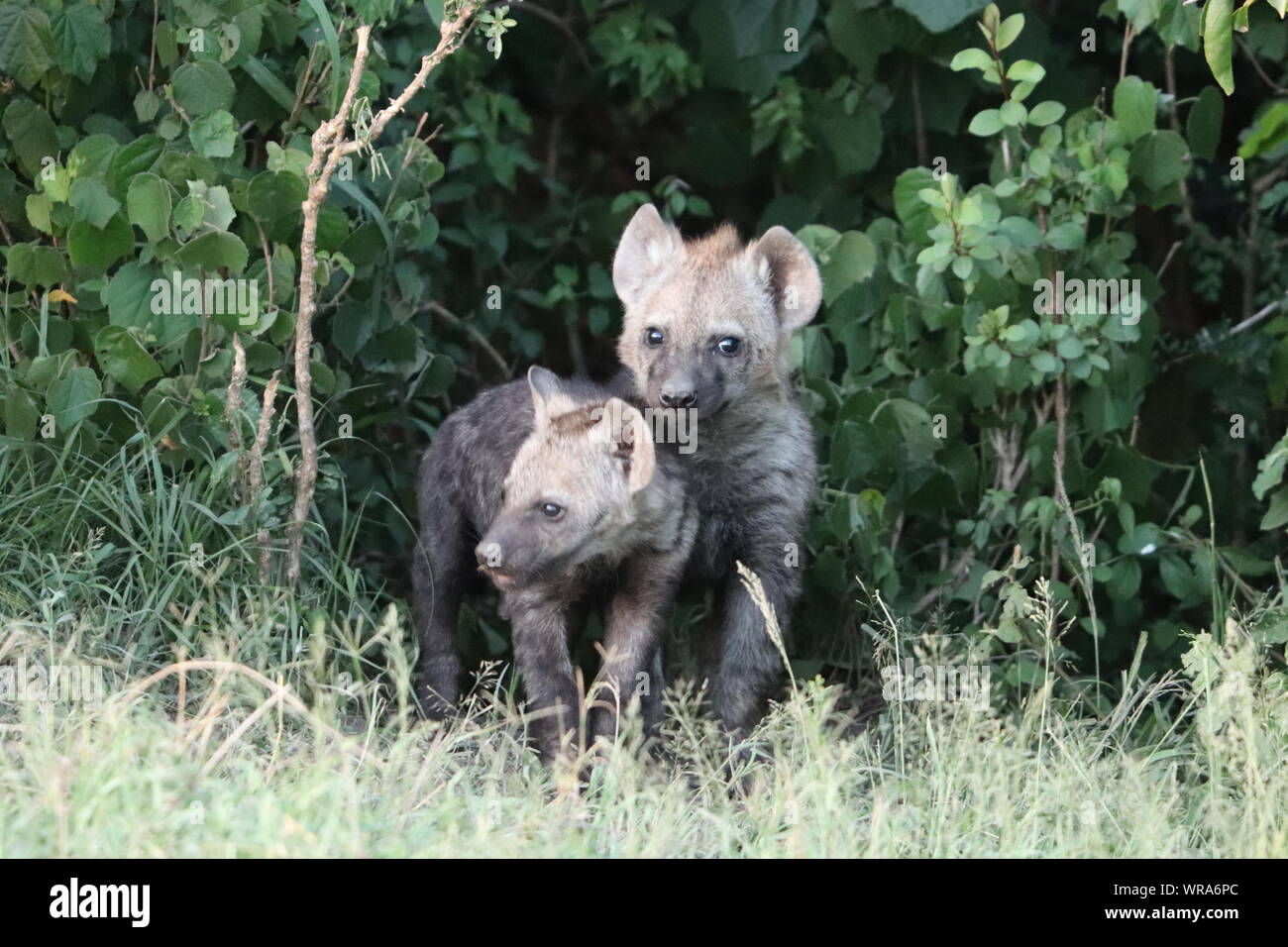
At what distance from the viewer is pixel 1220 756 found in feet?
14.5

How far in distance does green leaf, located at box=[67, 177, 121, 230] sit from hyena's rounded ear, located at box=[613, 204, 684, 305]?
1.60 m

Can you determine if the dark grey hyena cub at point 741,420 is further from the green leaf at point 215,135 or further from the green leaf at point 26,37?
the green leaf at point 26,37

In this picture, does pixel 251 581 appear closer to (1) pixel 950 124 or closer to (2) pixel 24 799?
(2) pixel 24 799

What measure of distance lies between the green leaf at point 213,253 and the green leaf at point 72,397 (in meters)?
0.45

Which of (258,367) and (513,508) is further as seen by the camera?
(258,367)

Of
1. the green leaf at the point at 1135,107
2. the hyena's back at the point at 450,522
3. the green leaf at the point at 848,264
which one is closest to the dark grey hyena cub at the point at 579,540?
the hyena's back at the point at 450,522

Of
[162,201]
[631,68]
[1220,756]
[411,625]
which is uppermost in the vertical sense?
[631,68]

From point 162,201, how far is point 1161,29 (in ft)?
10.3

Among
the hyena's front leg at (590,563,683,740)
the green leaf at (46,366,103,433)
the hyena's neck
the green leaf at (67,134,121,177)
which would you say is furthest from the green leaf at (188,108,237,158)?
the hyena's front leg at (590,563,683,740)

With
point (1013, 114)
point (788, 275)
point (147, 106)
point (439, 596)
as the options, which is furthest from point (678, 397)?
point (147, 106)

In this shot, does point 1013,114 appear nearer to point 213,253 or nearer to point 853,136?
point 853,136

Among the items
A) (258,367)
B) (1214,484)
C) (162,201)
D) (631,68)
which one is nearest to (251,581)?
(258,367)

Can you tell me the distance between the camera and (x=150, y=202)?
4.88m

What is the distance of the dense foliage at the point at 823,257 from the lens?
506 centimetres
